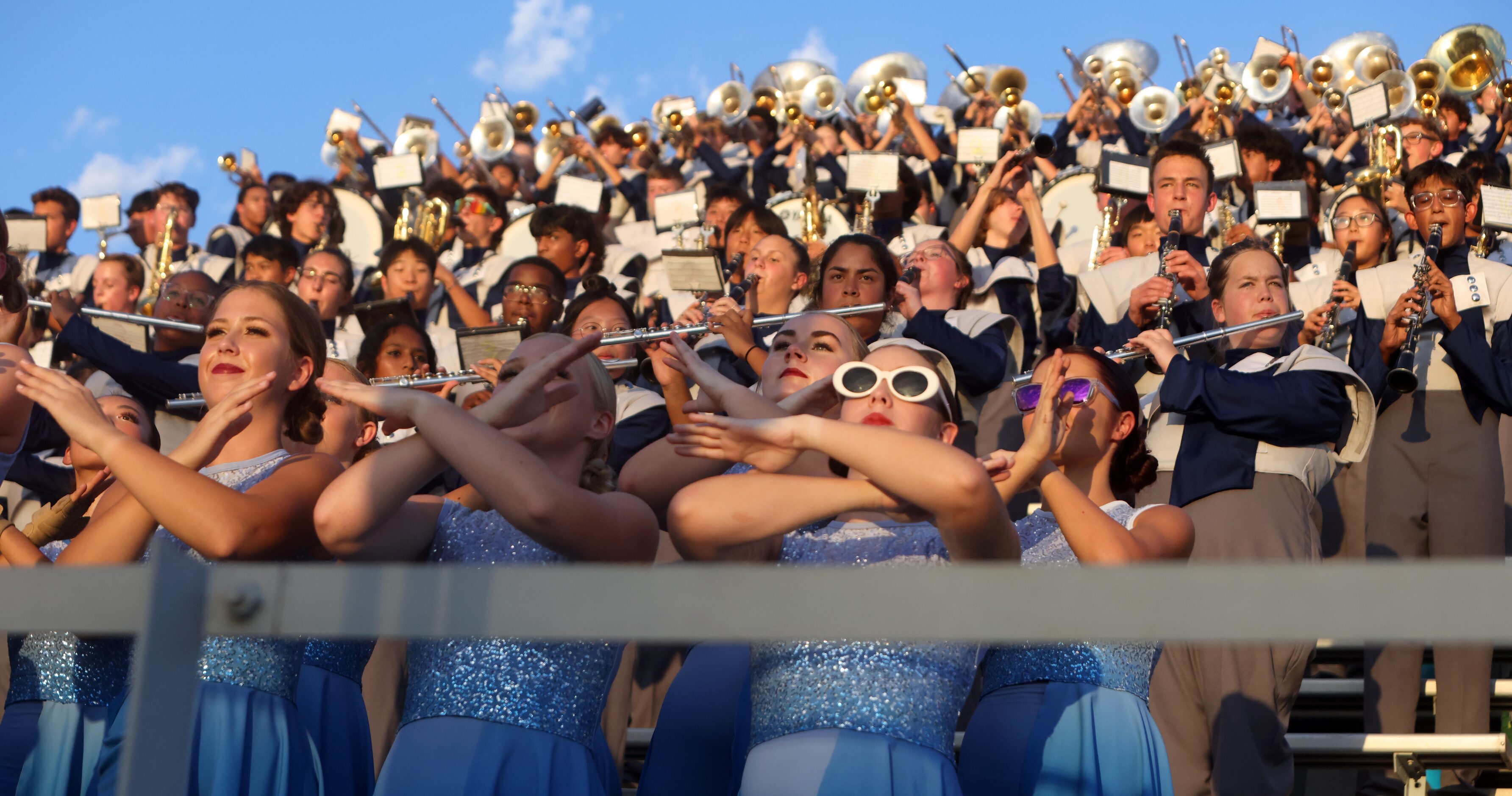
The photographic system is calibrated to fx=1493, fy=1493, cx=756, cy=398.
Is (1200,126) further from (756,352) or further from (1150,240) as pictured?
(756,352)

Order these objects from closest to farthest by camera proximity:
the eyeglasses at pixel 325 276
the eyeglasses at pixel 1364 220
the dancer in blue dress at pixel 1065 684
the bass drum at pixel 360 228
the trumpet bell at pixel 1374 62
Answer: the dancer in blue dress at pixel 1065 684 → the eyeglasses at pixel 1364 220 → the eyeglasses at pixel 325 276 → the bass drum at pixel 360 228 → the trumpet bell at pixel 1374 62

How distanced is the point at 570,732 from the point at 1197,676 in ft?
7.73

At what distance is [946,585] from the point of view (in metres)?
1.27

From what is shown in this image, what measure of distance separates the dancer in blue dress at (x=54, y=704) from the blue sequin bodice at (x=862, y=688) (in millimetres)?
1438

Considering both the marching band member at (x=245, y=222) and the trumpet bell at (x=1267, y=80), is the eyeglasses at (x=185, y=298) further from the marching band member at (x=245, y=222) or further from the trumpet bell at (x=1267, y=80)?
the trumpet bell at (x=1267, y=80)

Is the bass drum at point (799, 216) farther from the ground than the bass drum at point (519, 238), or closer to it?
closer to it

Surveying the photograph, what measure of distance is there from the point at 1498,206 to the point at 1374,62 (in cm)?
731

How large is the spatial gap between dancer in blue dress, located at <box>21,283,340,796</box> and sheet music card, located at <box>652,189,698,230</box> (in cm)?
591

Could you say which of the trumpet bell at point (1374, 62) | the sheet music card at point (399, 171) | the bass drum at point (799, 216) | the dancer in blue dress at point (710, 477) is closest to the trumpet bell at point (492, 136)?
the sheet music card at point (399, 171)

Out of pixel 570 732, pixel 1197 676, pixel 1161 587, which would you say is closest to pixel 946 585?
pixel 1161 587

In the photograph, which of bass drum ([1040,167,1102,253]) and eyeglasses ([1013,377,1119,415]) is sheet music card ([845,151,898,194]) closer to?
bass drum ([1040,167,1102,253])

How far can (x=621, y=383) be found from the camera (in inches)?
232

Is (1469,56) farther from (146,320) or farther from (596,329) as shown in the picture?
(146,320)

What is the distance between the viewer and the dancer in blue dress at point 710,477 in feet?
9.84
